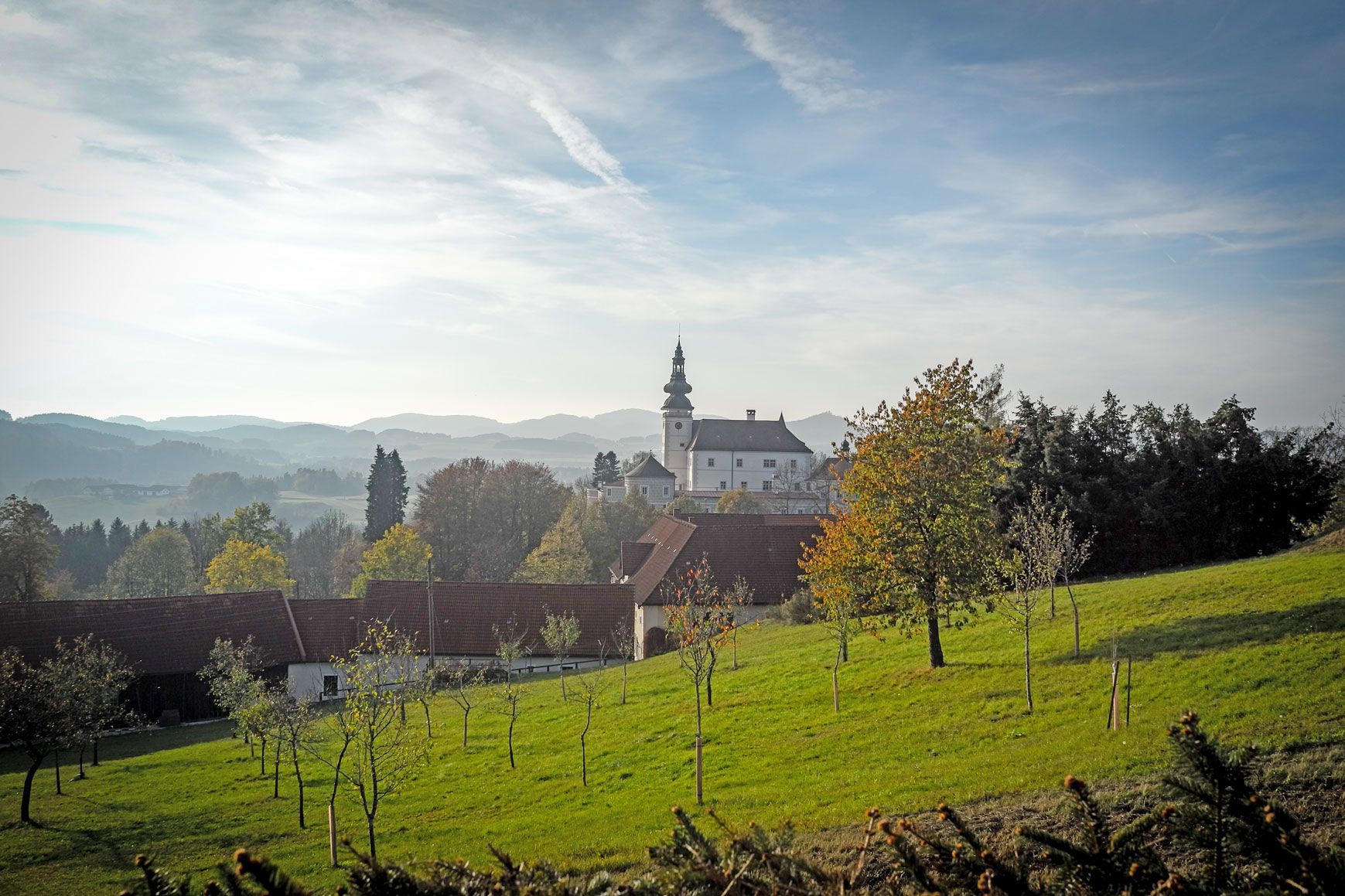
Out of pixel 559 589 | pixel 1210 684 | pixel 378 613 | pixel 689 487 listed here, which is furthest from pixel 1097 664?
pixel 689 487

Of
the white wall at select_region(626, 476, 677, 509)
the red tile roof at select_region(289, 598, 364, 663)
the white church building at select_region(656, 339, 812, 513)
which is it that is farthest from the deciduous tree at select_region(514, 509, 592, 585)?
the white church building at select_region(656, 339, 812, 513)

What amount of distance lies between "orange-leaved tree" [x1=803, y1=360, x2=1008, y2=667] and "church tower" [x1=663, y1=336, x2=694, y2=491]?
298 feet

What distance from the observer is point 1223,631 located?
18094mm

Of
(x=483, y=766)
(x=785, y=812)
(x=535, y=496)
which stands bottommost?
(x=483, y=766)

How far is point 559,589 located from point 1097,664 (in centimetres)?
3292

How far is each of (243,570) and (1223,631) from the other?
58.8m

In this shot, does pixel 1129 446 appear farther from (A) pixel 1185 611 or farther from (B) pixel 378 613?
(B) pixel 378 613

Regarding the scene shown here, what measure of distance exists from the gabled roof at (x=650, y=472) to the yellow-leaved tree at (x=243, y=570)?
46.2m

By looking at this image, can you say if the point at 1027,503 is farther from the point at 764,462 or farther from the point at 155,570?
the point at 155,570

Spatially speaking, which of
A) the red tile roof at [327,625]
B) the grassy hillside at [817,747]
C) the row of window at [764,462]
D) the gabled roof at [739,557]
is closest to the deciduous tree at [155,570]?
the red tile roof at [327,625]

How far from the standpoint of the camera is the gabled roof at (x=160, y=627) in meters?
39.6

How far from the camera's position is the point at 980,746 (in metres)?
15.1

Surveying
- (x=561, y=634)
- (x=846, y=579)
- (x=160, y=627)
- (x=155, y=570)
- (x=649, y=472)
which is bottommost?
(x=561, y=634)

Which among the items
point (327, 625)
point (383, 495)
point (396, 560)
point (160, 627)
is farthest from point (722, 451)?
point (160, 627)
